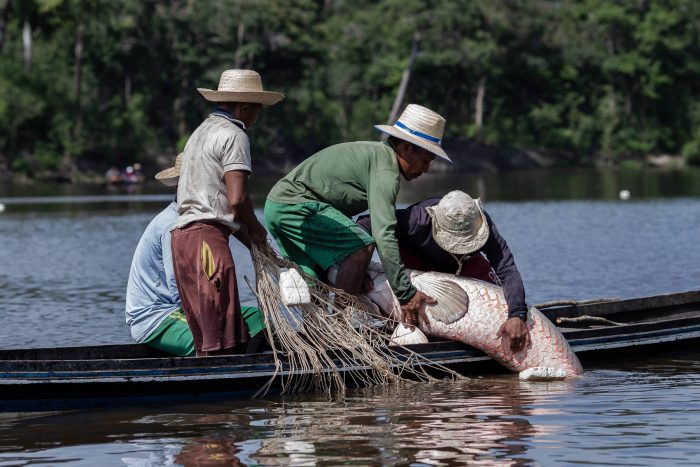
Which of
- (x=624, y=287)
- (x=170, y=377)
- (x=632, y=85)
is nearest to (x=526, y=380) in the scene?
(x=170, y=377)

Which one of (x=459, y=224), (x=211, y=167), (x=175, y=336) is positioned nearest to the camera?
(x=211, y=167)

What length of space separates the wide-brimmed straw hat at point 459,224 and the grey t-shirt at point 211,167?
1396 mm

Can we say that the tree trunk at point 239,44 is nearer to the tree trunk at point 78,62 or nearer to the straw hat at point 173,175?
the tree trunk at point 78,62

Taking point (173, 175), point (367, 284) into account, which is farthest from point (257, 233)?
point (367, 284)

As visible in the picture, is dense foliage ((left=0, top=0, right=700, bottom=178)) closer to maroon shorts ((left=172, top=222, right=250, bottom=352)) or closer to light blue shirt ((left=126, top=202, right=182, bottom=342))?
light blue shirt ((left=126, top=202, right=182, bottom=342))

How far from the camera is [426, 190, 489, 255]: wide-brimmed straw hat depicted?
8281 millimetres

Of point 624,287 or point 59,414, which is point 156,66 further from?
point 59,414

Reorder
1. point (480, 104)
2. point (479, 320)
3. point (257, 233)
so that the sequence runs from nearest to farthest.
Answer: point (257, 233)
point (479, 320)
point (480, 104)

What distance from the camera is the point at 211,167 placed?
25.0 ft

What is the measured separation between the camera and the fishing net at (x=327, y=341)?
26.7 feet

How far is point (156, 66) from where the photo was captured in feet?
182

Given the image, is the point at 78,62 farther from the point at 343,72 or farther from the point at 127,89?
the point at 343,72

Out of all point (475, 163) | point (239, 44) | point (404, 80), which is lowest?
→ point (475, 163)

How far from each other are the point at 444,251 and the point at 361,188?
0.71m
